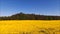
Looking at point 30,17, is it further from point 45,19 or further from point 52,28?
point 52,28

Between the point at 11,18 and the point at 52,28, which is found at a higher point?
the point at 11,18

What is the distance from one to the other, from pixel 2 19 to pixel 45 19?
3168mm

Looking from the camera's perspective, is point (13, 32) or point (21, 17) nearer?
point (13, 32)

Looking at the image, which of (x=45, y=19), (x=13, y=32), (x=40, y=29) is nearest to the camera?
(x=13, y=32)

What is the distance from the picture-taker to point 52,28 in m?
6.79

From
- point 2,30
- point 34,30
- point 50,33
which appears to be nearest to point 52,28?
point 50,33

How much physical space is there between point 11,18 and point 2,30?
315 cm

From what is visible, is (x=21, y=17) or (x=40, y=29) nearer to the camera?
(x=40, y=29)

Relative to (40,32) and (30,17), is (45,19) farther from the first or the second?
(40,32)

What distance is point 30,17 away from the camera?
9.12 meters

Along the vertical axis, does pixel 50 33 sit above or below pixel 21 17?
below

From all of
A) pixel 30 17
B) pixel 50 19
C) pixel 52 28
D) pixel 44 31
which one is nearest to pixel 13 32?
pixel 44 31

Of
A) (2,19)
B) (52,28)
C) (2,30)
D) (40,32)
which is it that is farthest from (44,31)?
(2,19)

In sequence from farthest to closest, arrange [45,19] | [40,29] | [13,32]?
[45,19] → [40,29] → [13,32]
